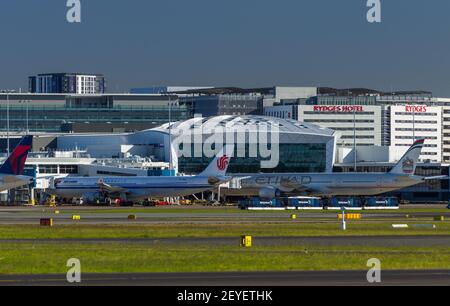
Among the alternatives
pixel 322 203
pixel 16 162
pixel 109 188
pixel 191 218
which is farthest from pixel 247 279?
pixel 109 188

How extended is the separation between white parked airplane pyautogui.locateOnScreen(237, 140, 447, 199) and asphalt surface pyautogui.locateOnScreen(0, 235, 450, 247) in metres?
90.7

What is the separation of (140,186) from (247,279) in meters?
114

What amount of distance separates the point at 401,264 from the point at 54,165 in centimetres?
15199

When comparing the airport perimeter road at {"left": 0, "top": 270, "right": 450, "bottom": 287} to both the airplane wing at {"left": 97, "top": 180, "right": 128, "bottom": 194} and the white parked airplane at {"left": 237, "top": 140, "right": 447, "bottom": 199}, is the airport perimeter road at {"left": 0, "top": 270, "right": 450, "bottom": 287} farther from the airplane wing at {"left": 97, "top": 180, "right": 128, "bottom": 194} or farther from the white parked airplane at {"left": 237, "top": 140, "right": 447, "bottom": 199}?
the white parked airplane at {"left": 237, "top": 140, "right": 447, "bottom": 199}

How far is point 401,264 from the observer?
168 feet

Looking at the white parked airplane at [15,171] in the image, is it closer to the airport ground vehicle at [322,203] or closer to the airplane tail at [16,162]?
the airplane tail at [16,162]

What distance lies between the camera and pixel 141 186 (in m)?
158

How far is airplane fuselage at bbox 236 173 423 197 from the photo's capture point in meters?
164

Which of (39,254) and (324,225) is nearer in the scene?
(39,254)
